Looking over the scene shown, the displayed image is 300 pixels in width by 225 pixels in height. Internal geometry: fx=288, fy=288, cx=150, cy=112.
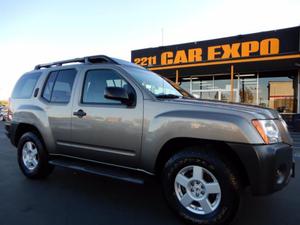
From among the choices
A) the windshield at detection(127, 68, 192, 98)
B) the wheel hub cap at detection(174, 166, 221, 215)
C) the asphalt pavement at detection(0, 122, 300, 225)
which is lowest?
the asphalt pavement at detection(0, 122, 300, 225)

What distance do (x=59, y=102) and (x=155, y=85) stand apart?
1.60m

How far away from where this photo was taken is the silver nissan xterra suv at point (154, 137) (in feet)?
9.77

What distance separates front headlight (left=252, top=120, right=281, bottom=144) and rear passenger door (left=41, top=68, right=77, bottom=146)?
269 cm

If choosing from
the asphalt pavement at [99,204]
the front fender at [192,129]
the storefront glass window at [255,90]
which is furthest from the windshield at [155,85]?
the storefront glass window at [255,90]

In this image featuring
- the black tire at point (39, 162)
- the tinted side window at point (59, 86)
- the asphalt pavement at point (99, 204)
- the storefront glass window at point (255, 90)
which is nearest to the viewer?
the asphalt pavement at point (99, 204)

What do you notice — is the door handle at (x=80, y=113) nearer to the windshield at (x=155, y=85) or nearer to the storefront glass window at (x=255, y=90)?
the windshield at (x=155, y=85)

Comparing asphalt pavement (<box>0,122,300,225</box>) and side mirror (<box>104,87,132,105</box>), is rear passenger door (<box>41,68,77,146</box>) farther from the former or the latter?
side mirror (<box>104,87,132,105</box>)

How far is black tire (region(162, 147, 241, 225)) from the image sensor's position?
2.98 meters

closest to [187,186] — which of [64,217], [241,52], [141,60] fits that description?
[64,217]

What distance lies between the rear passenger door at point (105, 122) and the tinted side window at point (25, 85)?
1.36 metres

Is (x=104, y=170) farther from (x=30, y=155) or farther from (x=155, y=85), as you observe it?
(x=30, y=155)

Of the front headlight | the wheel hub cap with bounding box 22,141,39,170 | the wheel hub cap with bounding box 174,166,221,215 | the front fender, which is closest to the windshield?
the front fender

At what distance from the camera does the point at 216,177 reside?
306cm

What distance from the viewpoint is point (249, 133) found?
9.53 feet
